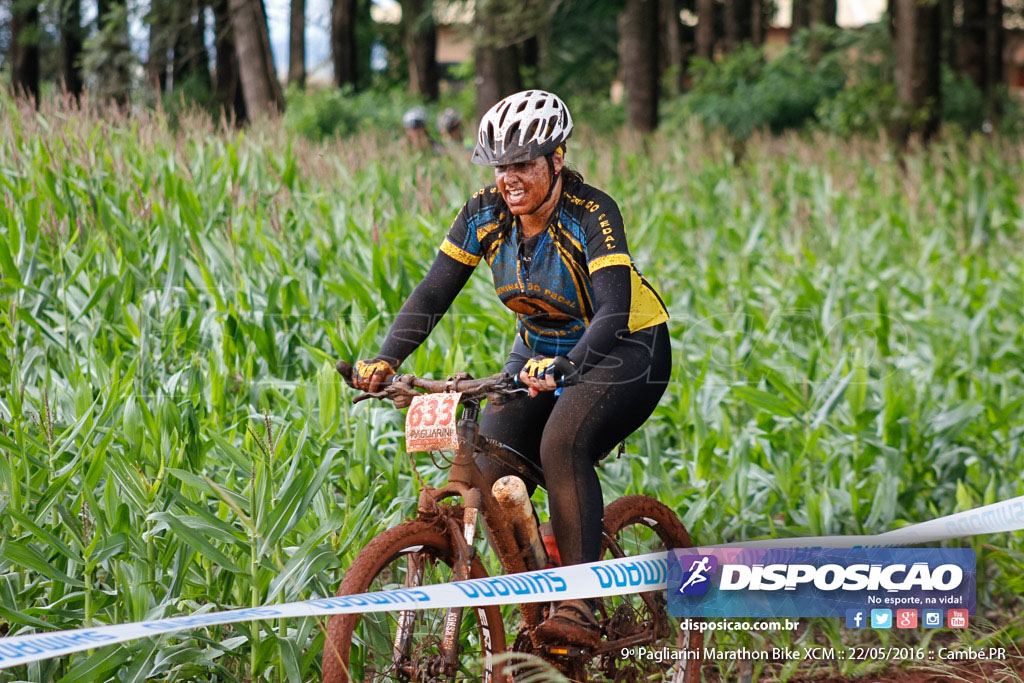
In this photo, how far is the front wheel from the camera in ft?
9.46

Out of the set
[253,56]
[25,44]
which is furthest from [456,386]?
[25,44]

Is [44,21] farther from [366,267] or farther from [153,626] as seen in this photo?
[153,626]

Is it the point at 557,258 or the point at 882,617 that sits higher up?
the point at 557,258

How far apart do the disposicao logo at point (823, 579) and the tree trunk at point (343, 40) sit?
86.9ft

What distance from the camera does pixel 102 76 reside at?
18.7 m

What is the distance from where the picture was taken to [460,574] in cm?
329

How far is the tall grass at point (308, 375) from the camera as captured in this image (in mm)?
3775

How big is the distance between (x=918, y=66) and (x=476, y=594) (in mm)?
13500

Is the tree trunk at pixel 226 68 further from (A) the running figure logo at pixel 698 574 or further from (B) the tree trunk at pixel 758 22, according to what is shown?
(B) the tree trunk at pixel 758 22

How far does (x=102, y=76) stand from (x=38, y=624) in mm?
17180

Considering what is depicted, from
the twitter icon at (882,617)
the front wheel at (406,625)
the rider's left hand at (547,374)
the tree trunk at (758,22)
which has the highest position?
the tree trunk at (758,22)

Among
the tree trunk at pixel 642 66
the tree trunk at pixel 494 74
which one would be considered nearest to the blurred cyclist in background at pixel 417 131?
the tree trunk at pixel 494 74

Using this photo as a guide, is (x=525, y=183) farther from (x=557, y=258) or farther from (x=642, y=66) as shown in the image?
(x=642, y=66)

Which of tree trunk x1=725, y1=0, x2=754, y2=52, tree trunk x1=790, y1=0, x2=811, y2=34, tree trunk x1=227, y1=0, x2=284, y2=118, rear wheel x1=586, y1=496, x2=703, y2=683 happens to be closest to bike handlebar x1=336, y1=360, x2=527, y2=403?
rear wheel x1=586, y1=496, x2=703, y2=683
